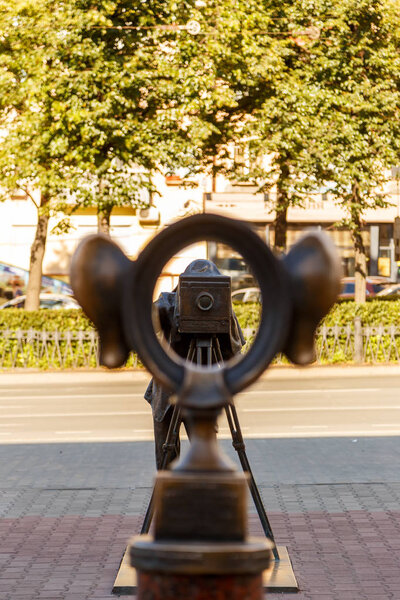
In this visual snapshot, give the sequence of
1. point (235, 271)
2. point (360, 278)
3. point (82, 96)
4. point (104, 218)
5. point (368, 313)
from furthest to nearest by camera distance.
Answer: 1. point (235, 271)
2. point (360, 278)
3. point (368, 313)
4. point (104, 218)
5. point (82, 96)

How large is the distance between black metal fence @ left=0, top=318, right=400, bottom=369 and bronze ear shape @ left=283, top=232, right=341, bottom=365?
2099 centimetres

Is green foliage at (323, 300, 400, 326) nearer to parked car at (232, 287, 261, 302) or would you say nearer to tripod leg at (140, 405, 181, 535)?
parked car at (232, 287, 261, 302)

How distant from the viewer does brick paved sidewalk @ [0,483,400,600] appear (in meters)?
6.43

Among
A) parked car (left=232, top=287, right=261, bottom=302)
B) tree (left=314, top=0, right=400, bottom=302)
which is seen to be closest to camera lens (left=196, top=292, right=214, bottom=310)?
tree (left=314, top=0, right=400, bottom=302)

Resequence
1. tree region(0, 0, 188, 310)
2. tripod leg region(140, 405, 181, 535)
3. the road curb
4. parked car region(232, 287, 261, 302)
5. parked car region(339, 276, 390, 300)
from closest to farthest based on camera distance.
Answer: tripod leg region(140, 405, 181, 535)
tree region(0, 0, 188, 310)
the road curb
parked car region(232, 287, 261, 302)
parked car region(339, 276, 390, 300)

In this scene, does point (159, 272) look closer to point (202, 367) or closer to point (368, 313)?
point (202, 367)

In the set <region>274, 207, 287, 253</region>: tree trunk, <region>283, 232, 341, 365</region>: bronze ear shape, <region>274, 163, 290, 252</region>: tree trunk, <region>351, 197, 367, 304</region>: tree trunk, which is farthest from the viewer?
<region>274, 207, 287, 253</region>: tree trunk

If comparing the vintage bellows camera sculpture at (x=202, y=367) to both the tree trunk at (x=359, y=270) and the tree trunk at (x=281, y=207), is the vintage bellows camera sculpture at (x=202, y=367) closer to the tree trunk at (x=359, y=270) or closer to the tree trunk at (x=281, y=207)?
the tree trunk at (x=281, y=207)

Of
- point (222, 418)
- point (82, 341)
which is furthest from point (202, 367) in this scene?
point (82, 341)

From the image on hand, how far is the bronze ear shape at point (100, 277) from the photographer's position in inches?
89.4

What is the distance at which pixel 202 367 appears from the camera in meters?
2.26

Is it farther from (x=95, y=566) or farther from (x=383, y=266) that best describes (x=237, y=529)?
(x=383, y=266)

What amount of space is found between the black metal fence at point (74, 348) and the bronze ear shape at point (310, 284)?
2099 centimetres

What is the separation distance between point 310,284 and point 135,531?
603cm
